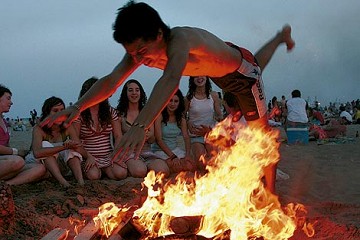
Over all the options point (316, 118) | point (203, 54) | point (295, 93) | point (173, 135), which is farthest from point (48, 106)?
point (316, 118)

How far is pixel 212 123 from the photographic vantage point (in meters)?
6.86

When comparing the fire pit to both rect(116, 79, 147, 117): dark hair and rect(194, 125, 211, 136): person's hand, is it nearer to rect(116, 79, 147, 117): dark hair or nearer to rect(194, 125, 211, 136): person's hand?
rect(194, 125, 211, 136): person's hand

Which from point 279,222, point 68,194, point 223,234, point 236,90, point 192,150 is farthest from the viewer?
point 192,150

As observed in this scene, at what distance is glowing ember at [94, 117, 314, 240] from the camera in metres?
3.33

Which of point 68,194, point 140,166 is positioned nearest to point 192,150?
point 140,166

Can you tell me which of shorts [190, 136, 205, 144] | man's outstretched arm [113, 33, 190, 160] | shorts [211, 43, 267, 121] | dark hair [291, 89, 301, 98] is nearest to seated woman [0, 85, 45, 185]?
shorts [190, 136, 205, 144]

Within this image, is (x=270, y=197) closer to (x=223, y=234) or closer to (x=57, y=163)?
(x=223, y=234)

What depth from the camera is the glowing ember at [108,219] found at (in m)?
3.53

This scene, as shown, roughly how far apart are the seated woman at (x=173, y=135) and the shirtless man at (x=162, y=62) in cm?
221

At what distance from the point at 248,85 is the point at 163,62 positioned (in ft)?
3.84

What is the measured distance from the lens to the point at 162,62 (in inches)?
133

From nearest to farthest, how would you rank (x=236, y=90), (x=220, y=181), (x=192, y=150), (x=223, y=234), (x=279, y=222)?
1. (x=223, y=234)
2. (x=279, y=222)
3. (x=220, y=181)
4. (x=236, y=90)
5. (x=192, y=150)

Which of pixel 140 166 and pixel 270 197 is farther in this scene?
pixel 140 166

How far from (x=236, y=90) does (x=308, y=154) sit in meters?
5.42
